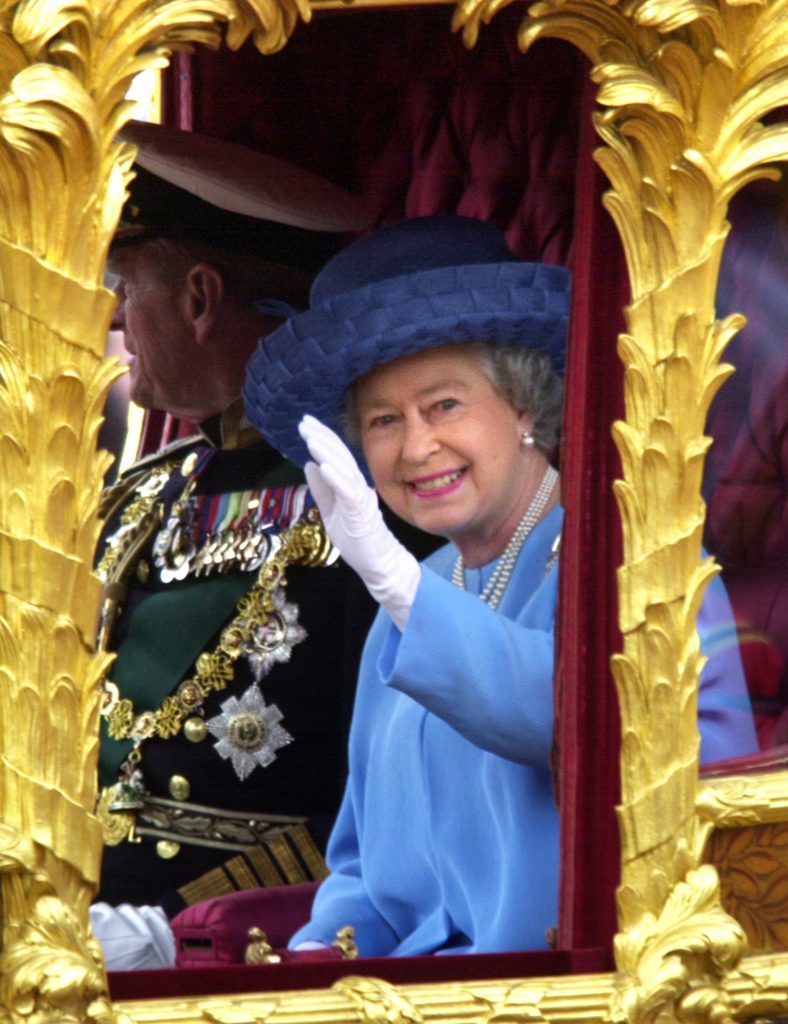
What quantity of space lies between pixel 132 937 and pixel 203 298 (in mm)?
944

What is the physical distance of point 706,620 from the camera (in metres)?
4.04

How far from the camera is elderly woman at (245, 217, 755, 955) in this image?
404cm

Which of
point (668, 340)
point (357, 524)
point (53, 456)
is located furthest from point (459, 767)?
point (53, 456)

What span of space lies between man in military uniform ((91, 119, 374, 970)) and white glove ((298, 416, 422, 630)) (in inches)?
14.3

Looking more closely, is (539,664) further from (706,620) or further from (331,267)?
(331,267)

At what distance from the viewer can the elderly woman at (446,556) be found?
13.3ft

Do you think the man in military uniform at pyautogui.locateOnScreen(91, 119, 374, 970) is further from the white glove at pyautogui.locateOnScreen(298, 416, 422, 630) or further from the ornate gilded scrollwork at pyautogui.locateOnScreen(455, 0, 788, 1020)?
the ornate gilded scrollwork at pyautogui.locateOnScreen(455, 0, 788, 1020)

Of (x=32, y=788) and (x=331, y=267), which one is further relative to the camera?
(x=331, y=267)

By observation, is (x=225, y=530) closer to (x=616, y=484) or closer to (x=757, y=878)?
(x=616, y=484)

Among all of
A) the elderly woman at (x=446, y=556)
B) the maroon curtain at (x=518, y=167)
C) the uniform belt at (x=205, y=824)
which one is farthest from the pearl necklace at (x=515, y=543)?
the uniform belt at (x=205, y=824)

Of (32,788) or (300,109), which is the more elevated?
(300,109)

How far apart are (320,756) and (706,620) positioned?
0.66 metres

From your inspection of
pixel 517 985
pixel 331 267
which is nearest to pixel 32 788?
pixel 517 985

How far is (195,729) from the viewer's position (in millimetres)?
4516
